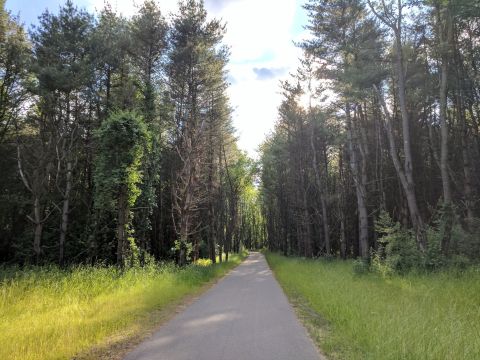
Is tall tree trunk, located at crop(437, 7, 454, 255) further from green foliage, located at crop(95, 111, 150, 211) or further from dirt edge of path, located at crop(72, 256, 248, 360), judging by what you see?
green foliage, located at crop(95, 111, 150, 211)

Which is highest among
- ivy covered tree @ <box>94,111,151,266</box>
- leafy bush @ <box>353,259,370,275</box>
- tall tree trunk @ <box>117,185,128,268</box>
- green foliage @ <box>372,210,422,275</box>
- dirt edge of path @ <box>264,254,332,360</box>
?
ivy covered tree @ <box>94,111,151,266</box>

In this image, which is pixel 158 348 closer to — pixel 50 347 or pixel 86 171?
pixel 50 347

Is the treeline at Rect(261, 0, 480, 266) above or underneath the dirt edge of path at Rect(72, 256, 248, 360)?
above

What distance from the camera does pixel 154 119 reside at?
24.5m

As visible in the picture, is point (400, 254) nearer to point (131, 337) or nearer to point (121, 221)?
point (131, 337)

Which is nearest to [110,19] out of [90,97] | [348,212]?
[90,97]

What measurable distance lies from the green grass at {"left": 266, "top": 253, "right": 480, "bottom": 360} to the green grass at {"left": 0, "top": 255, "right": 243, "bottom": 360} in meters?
3.78

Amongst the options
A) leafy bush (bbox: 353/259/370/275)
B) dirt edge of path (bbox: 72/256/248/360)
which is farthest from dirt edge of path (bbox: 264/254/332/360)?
leafy bush (bbox: 353/259/370/275)

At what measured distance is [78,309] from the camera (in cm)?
837

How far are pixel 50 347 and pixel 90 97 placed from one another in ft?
79.3

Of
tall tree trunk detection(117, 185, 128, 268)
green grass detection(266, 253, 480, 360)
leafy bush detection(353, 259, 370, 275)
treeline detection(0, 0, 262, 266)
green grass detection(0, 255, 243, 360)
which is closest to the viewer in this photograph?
green grass detection(266, 253, 480, 360)

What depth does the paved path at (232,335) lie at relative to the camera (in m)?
5.57

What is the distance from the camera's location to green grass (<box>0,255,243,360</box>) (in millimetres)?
5789

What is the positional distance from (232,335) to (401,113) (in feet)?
43.3
